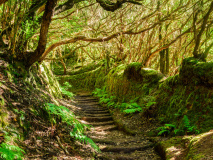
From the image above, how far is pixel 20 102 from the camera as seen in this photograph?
334 centimetres

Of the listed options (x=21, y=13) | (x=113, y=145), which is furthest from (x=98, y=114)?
(x=21, y=13)

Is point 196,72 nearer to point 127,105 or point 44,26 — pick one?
point 127,105

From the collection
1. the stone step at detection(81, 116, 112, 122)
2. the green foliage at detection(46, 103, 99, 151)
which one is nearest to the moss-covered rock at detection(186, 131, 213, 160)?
the green foliage at detection(46, 103, 99, 151)

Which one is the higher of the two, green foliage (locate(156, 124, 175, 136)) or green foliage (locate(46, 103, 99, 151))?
green foliage (locate(46, 103, 99, 151))

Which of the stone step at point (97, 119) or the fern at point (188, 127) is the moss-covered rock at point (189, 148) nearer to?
the fern at point (188, 127)

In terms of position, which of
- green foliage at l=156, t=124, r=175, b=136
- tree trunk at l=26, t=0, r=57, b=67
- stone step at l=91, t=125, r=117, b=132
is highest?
tree trunk at l=26, t=0, r=57, b=67

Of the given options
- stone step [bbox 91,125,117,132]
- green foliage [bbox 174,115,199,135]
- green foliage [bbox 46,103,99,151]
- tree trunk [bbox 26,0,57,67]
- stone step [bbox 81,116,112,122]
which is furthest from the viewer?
stone step [bbox 81,116,112,122]

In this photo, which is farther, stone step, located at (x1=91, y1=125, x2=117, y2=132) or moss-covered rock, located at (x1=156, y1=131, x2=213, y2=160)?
stone step, located at (x1=91, y1=125, x2=117, y2=132)

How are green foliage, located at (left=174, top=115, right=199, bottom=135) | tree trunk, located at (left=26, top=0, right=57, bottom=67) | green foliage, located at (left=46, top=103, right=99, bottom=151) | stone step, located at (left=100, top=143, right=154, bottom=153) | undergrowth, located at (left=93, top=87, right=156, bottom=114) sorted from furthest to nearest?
undergrowth, located at (left=93, top=87, right=156, bottom=114) → stone step, located at (left=100, top=143, right=154, bottom=153) → green foliage, located at (left=174, top=115, right=199, bottom=135) → tree trunk, located at (left=26, top=0, right=57, bottom=67) → green foliage, located at (left=46, top=103, right=99, bottom=151)

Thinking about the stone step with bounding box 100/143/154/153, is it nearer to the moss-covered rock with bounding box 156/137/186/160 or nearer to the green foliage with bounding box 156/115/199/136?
the moss-covered rock with bounding box 156/137/186/160

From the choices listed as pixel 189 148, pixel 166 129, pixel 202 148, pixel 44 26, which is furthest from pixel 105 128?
pixel 44 26

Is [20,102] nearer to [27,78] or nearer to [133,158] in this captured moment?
[27,78]

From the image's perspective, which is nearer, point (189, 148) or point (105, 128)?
point (189, 148)

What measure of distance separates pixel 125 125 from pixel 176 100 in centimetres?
227
